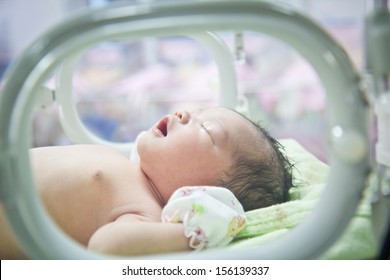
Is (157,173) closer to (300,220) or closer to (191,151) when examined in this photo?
(191,151)

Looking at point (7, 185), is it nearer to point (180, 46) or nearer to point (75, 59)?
point (75, 59)

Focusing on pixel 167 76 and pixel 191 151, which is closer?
pixel 191 151

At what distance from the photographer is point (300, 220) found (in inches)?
27.8

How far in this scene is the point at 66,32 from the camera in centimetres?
49

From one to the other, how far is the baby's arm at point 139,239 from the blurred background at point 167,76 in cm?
144

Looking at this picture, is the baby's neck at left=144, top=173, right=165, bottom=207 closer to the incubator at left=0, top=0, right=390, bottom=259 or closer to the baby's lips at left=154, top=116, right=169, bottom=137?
the baby's lips at left=154, top=116, right=169, bottom=137

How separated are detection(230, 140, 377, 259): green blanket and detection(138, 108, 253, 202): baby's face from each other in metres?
0.10

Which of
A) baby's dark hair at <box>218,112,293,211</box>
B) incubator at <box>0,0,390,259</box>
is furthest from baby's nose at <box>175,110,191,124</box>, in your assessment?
incubator at <box>0,0,390,259</box>

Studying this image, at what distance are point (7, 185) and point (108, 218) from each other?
10.1 inches

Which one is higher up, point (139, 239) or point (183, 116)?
point (183, 116)

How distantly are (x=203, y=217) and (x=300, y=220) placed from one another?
146 millimetres

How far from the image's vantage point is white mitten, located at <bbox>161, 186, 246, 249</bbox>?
2.20 feet

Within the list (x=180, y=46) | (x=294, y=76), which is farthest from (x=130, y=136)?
(x=294, y=76)

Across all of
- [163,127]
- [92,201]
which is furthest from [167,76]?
[92,201]
